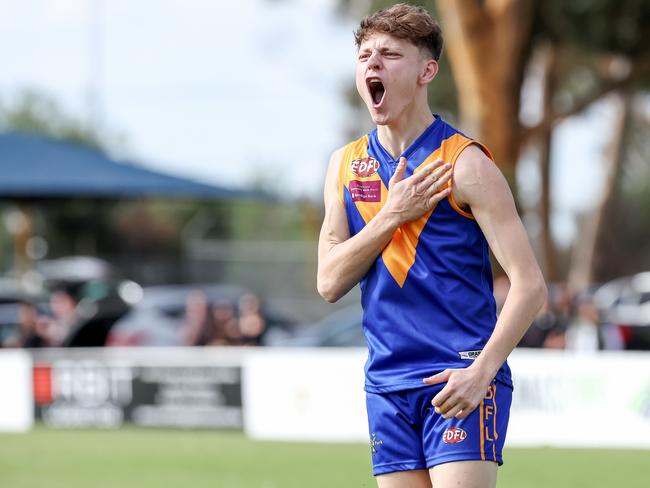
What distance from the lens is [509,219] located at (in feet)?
12.6

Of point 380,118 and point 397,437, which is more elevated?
point 380,118

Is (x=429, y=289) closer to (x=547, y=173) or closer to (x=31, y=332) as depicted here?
(x=31, y=332)

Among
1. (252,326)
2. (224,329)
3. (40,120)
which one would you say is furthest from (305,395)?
(40,120)

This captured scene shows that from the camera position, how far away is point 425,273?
392 centimetres

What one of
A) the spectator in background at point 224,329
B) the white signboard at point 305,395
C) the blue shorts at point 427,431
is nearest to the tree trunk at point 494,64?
the spectator in background at point 224,329

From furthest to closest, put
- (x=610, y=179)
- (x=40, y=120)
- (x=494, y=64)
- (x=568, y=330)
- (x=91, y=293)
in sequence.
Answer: (x=40, y=120), (x=610, y=179), (x=91, y=293), (x=494, y=64), (x=568, y=330)

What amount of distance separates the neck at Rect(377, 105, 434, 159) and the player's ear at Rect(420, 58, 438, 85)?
104 millimetres

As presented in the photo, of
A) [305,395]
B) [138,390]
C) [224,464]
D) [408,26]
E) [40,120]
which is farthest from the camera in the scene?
[40,120]

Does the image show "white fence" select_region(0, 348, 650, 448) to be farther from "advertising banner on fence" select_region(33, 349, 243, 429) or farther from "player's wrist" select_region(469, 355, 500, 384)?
"player's wrist" select_region(469, 355, 500, 384)

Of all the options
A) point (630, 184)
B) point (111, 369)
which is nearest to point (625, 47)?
point (111, 369)

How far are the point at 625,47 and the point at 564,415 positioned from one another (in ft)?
29.8

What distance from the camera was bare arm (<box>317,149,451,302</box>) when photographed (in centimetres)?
385

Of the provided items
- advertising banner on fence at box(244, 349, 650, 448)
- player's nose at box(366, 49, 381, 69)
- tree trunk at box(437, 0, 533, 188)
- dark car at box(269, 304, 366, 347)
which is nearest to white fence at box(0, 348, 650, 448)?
advertising banner on fence at box(244, 349, 650, 448)

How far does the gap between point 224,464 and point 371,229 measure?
27.7ft
